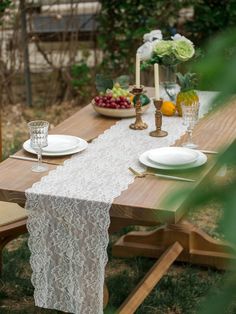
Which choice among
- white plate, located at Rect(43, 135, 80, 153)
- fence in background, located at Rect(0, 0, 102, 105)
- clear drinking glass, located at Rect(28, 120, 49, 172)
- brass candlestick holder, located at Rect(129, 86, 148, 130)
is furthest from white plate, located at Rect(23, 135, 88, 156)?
fence in background, located at Rect(0, 0, 102, 105)

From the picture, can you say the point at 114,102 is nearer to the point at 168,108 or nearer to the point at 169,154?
the point at 168,108

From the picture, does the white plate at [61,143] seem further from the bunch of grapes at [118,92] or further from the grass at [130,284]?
the grass at [130,284]

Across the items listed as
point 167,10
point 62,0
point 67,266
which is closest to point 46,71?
point 62,0

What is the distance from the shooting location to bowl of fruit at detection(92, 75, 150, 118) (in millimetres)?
2889

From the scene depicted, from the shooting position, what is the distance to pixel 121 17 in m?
5.51

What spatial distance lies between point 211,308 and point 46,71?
18.5ft

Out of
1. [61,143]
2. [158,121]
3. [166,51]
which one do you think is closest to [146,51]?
[166,51]

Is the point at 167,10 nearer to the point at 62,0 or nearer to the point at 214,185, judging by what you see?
the point at 62,0

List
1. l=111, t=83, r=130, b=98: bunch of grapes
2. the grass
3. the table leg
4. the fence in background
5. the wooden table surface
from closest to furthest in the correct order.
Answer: the wooden table surface
the grass
l=111, t=83, r=130, b=98: bunch of grapes
the table leg
the fence in background

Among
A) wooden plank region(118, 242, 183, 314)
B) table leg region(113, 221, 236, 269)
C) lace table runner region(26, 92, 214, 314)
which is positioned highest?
lace table runner region(26, 92, 214, 314)

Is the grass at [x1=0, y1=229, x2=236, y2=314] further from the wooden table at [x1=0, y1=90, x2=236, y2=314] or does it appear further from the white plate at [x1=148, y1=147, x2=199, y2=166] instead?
the white plate at [x1=148, y1=147, x2=199, y2=166]

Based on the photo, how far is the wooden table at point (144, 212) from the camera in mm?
2023

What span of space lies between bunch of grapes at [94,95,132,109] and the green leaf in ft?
0.23

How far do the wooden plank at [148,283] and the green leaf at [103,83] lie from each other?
2.58 ft
